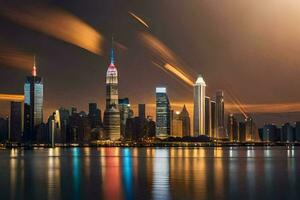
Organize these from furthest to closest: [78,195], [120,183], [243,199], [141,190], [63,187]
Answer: [120,183], [63,187], [141,190], [78,195], [243,199]

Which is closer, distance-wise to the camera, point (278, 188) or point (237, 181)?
point (278, 188)

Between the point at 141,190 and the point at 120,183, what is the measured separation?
607cm

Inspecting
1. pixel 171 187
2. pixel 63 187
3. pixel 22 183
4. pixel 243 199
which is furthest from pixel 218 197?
pixel 22 183

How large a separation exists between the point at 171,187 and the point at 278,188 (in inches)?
257

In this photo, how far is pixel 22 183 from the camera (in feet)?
Result: 130

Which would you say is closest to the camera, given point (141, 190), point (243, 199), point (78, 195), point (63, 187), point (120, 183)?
point (243, 199)

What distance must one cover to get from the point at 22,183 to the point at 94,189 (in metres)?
7.67

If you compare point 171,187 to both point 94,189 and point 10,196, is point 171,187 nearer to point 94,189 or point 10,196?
point 94,189

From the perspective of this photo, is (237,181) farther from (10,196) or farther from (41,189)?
(10,196)

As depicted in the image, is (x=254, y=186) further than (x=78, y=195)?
Yes

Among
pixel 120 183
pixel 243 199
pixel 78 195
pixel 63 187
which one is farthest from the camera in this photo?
pixel 120 183

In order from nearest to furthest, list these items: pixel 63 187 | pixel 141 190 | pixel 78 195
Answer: pixel 78 195, pixel 141 190, pixel 63 187

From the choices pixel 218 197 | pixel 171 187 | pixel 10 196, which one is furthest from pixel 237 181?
pixel 10 196

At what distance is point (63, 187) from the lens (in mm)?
35875
